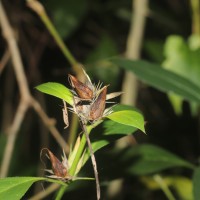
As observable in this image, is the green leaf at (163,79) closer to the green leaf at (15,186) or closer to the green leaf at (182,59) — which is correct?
the green leaf at (182,59)

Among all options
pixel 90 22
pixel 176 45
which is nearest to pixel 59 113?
pixel 90 22

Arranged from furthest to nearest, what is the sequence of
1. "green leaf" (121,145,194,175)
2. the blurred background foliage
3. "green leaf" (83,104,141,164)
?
the blurred background foliage
"green leaf" (121,145,194,175)
"green leaf" (83,104,141,164)

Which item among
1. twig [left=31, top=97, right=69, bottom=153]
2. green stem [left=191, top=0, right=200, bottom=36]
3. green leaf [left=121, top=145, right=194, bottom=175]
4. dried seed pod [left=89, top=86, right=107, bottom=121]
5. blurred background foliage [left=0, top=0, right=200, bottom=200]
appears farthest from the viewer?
blurred background foliage [left=0, top=0, right=200, bottom=200]

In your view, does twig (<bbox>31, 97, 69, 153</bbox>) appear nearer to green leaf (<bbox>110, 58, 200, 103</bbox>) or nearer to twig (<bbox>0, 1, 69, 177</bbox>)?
twig (<bbox>0, 1, 69, 177</bbox>)

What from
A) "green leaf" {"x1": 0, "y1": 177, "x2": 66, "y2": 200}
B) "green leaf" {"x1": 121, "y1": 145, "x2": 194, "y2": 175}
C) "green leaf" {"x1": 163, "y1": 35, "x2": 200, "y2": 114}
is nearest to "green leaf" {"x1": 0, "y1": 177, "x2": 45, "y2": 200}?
"green leaf" {"x1": 0, "y1": 177, "x2": 66, "y2": 200}

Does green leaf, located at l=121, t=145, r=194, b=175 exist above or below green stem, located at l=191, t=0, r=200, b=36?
below

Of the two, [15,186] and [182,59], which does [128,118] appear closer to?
[15,186]

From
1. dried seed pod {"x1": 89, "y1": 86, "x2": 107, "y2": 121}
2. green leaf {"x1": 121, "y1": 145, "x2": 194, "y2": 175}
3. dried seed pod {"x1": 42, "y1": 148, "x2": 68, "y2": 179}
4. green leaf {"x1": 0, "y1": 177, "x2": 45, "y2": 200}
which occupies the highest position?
dried seed pod {"x1": 89, "y1": 86, "x2": 107, "y2": 121}

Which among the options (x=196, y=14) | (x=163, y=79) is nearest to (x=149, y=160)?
(x=163, y=79)
